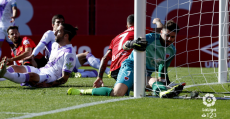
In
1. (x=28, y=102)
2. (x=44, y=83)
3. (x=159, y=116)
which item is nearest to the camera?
(x=159, y=116)

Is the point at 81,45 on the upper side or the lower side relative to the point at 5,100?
upper

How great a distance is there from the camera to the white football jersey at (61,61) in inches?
205

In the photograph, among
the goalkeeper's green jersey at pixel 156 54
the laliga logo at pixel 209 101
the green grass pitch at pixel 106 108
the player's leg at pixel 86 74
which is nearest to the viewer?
the green grass pitch at pixel 106 108

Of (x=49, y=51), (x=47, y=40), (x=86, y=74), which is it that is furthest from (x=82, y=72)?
(x=47, y=40)

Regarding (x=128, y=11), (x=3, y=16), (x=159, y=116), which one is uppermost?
(x=128, y=11)

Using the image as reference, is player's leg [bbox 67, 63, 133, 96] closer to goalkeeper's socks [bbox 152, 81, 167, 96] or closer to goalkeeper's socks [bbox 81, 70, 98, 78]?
goalkeeper's socks [bbox 152, 81, 167, 96]

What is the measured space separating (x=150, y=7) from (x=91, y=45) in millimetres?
2467

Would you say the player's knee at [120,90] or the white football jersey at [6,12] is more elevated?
the white football jersey at [6,12]

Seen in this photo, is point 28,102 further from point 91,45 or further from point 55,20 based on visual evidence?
point 91,45

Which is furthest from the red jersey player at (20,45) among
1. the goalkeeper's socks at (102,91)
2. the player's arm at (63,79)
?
the goalkeeper's socks at (102,91)

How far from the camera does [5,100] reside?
13.0 feet

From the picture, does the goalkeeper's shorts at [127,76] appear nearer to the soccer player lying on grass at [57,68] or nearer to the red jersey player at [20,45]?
the soccer player lying on grass at [57,68]

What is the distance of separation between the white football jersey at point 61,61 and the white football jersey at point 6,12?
3.68 meters

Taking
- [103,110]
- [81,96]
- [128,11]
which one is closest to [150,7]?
[128,11]
